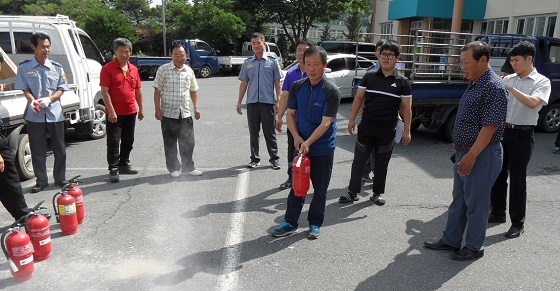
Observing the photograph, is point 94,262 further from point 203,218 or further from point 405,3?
point 405,3

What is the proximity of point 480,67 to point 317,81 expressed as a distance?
1.31 meters

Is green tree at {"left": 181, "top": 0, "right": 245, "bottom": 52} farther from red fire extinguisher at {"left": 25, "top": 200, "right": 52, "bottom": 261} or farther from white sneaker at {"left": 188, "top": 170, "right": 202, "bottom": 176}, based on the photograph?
red fire extinguisher at {"left": 25, "top": 200, "right": 52, "bottom": 261}

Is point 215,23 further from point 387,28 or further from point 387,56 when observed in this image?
point 387,56

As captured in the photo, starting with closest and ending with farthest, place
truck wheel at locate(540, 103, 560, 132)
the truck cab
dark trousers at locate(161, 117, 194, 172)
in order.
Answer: dark trousers at locate(161, 117, 194, 172) < truck wheel at locate(540, 103, 560, 132) < the truck cab

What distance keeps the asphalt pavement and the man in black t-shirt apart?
1.48ft

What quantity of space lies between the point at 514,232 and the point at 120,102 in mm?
4883

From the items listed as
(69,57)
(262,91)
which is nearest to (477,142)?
(262,91)

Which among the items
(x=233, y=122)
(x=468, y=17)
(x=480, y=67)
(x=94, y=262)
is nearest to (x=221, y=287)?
(x=94, y=262)

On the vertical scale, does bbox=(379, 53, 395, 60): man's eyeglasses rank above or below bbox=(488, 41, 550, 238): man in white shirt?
above

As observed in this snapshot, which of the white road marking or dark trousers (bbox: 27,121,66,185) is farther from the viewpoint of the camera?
dark trousers (bbox: 27,121,66,185)

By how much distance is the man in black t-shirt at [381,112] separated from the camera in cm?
449

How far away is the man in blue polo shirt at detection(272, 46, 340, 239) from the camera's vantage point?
3574mm

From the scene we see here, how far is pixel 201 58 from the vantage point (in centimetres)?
2244

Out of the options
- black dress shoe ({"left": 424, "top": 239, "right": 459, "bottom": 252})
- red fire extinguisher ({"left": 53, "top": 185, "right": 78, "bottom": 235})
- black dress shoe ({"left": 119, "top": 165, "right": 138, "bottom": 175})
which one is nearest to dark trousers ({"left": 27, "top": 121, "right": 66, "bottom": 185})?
black dress shoe ({"left": 119, "top": 165, "right": 138, "bottom": 175})
